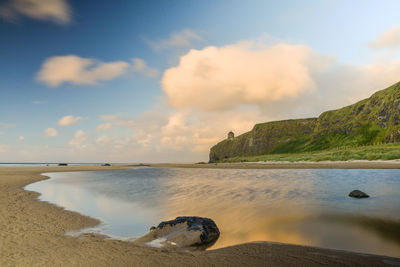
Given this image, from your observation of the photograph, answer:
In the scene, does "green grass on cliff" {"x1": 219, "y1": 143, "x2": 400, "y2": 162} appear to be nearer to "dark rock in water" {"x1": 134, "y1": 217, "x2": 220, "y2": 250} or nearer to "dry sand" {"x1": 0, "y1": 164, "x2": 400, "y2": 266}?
"dry sand" {"x1": 0, "y1": 164, "x2": 400, "y2": 266}

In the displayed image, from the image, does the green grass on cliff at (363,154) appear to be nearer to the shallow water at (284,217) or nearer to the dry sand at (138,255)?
the shallow water at (284,217)

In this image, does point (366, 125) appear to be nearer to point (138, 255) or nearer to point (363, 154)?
point (363, 154)

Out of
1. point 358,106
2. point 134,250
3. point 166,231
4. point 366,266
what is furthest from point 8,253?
point 358,106

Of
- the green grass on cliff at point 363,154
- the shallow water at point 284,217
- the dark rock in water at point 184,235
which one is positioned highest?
the green grass on cliff at point 363,154

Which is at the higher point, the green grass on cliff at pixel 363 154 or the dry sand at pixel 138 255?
the green grass on cliff at pixel 363 154

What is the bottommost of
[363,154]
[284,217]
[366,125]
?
[284,217]

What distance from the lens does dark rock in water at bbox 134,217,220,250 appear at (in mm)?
7410

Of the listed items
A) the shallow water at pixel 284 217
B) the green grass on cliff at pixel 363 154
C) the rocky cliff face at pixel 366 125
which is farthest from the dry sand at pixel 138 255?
the rocky cliff face at pixel 366 125

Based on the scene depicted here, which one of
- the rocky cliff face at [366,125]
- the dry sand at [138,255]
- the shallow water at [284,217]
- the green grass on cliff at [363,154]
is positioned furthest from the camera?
the rocky cliff face at [366,125]

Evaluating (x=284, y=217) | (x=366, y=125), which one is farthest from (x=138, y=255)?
(x=366, y=125)

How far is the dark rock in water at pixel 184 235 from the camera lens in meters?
7.41

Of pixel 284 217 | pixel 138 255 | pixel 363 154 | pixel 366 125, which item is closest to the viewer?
pixel 138 255

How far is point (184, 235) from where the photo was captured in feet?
25.5

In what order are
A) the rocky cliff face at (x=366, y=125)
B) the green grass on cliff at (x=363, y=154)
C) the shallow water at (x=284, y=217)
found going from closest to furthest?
the shallow water at (x=284, y=217) < the green grass on cliff at (x=363, y=154) < the rocky cliff face at (x=366, y=125)
